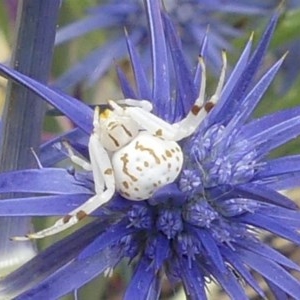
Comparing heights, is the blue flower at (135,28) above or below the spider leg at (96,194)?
above

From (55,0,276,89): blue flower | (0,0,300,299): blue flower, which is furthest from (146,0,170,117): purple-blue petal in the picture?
(55,0,276,89): blue flower

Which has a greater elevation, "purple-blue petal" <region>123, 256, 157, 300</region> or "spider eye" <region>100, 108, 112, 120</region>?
"spider eye" <region>100, 108, 112, 120</region>

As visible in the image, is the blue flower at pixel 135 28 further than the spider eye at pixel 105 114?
Yes

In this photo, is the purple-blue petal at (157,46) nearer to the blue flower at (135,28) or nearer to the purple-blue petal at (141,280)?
the purple-blue petal at (141,280)

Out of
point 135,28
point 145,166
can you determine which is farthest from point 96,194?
point 135,28

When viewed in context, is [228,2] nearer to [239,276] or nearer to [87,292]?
[87,292]

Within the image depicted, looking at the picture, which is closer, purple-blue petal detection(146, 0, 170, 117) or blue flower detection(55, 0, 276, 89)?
purple-blue petal detection(146, 0, 170, 117)

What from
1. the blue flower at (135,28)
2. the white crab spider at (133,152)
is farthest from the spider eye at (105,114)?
the blue flower at (135,28)

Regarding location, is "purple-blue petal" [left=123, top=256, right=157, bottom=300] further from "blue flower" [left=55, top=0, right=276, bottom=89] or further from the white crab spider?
"blue flower" [left=55, top=0, right=276, bottom=89]

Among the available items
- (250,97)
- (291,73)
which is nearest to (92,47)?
(291,73)
